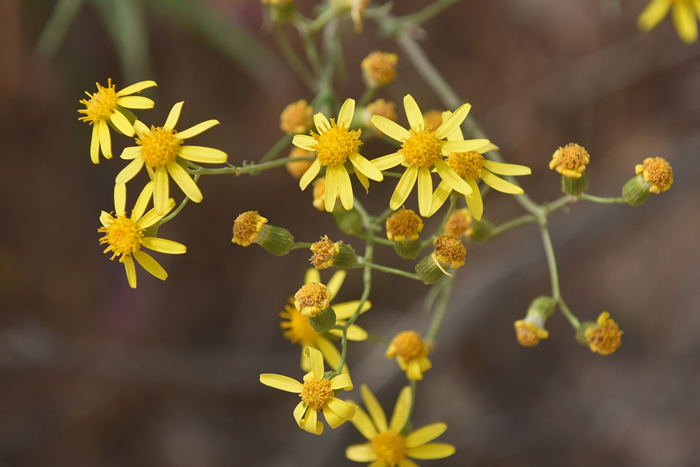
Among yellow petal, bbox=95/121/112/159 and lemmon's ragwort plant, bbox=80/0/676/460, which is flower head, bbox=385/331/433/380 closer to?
lemmon's ragwort plant, bbox=80/0/676/460

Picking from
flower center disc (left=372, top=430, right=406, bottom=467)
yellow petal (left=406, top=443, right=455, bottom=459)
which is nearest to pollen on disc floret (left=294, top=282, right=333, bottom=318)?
flower center disc (left=372, top=430, right=406, bottom=467)

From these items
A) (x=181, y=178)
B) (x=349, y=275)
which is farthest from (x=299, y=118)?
(x=349, y=275)

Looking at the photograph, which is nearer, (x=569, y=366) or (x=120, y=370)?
(x=120, y=370)

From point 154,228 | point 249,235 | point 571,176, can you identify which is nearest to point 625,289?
point 571,176

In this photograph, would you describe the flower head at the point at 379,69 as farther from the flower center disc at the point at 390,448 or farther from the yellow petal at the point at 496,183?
the flower center disc at the point at 390,448

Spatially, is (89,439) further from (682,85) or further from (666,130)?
(682,85)

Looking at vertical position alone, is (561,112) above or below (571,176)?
above
